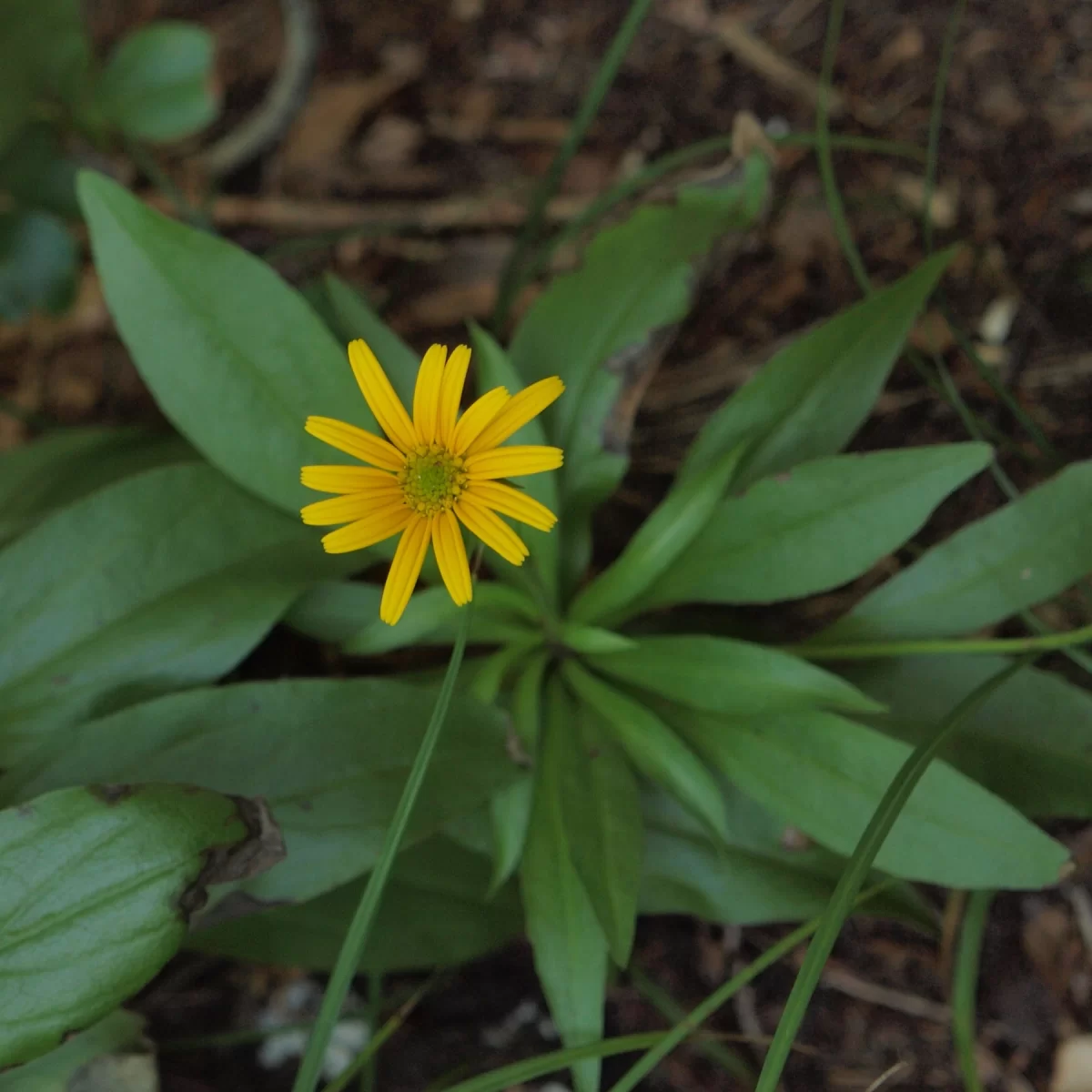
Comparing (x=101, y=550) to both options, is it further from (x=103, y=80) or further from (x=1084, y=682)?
(x=1084, y=682)

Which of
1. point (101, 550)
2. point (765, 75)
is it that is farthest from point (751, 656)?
point (765, 75)

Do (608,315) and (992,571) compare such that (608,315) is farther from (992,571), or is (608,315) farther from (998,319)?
(998,319)

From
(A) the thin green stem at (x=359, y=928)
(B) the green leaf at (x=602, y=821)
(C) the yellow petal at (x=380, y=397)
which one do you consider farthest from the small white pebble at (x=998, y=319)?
(A) the thin green stem at (x=359, y=928)

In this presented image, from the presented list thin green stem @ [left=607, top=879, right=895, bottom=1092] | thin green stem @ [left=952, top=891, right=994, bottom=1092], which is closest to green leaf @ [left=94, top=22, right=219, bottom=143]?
thin green stem @ [left=607, top=879, right=895, bottom=1092]

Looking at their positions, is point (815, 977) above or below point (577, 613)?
below

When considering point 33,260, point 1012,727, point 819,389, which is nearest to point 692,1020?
point 1012,727
